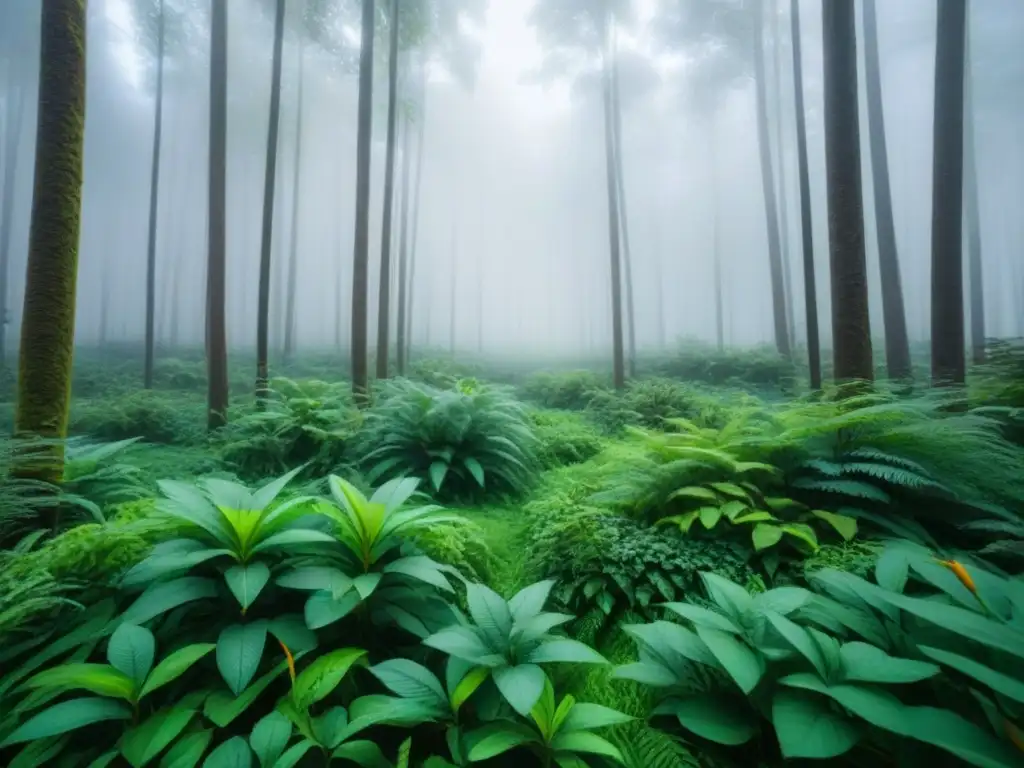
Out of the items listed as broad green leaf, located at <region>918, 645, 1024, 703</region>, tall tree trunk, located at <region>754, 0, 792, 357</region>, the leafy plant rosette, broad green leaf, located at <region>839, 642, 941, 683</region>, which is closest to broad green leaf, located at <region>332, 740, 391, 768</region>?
the leafy plant rosette

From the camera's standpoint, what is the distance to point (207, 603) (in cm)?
189

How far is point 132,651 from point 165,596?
21 centimetres

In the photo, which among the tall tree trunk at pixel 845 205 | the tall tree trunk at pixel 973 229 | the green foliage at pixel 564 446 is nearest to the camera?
the tall tree trunk at pixel 845 205

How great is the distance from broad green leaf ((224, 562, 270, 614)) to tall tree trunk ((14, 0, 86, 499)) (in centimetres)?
179

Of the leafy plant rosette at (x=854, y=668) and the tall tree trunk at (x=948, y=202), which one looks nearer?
the leafy plant rosette at (x=854, y=668)

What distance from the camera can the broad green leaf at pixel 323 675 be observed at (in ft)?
4.87

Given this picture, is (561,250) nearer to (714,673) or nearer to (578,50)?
(578,50)

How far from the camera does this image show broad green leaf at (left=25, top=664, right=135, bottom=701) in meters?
1.40

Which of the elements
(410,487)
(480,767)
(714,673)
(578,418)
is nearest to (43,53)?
(410,487)

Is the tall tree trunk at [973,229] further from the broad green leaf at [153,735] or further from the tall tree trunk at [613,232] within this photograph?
the broad green leaf at [153,735]

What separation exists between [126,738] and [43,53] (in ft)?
13.5

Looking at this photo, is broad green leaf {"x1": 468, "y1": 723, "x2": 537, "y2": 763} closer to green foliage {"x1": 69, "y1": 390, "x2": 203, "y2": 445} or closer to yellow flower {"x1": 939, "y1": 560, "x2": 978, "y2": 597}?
yellow flower {"x1": 939, "y1": 560, "x2": 978, "y2": 597}

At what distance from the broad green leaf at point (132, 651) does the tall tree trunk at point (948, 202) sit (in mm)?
6687

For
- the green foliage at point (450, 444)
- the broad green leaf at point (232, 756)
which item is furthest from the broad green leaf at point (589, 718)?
the green foliage at point (450, 444)
